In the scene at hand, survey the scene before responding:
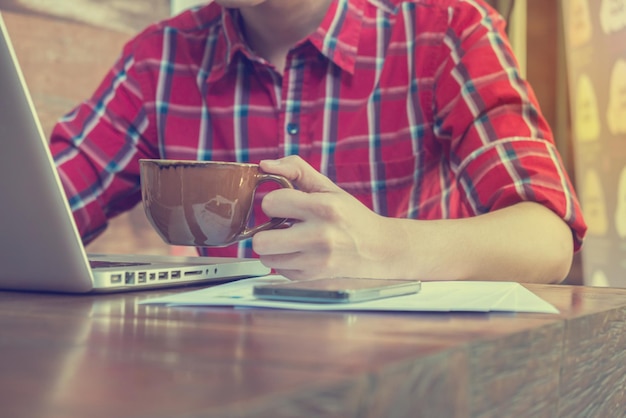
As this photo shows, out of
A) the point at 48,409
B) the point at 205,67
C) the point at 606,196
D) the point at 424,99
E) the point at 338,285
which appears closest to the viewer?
the point at 48,409

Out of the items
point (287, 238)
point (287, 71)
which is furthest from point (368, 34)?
point (287, 238)

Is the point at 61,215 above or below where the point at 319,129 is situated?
below

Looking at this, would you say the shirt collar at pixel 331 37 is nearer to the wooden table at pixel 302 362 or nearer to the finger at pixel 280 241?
the finger at pixel 280 241

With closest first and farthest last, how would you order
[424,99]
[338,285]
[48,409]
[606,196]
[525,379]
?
[48,409] < [525,379] < [338,285] < [424,99] < [606,196]

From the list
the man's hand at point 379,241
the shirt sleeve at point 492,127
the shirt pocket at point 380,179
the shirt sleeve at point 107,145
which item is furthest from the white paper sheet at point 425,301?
the shirt sleeve at point 107,145

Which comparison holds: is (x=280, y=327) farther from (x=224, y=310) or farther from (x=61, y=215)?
(x=61, y=215)

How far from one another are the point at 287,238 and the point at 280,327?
0.95ft

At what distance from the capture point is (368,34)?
4.58 ft

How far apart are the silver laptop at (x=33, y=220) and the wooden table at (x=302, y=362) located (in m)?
0.03

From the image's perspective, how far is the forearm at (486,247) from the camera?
82 cm

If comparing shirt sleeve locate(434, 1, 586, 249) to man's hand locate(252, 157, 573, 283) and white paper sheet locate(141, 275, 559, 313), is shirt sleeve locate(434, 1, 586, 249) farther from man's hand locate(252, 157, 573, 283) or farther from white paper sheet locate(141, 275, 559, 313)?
white paper sheet locate(141, 275, 559, 313)

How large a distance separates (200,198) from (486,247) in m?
0.36

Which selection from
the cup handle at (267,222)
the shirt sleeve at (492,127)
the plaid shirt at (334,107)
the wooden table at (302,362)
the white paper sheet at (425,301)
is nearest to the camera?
the wooden table at (302,362)

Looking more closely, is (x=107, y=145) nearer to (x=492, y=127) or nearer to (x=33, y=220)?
(x=492, y=127)
